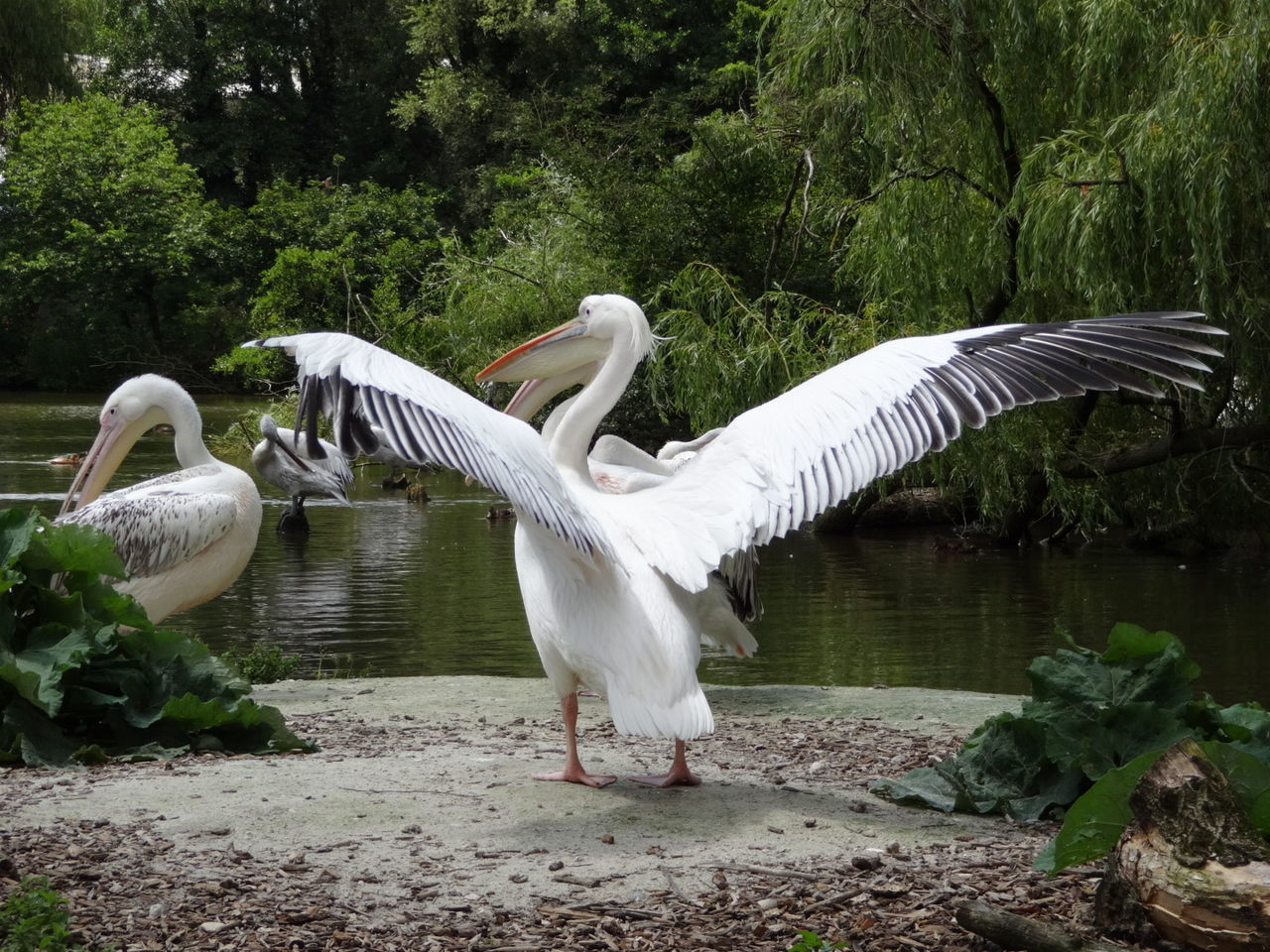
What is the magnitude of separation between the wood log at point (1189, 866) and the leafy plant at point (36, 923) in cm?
205

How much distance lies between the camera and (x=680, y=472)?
4566mm

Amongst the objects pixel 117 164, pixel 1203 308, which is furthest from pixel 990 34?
pixel 117 164

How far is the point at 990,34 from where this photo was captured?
1121 centimetres

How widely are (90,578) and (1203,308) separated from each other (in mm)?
7358

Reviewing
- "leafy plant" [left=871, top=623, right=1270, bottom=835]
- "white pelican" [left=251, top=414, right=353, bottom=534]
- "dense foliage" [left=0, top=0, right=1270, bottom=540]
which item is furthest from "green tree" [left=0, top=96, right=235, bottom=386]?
"leafy plant" [left=871, top=623, right=1270, bottom=835]

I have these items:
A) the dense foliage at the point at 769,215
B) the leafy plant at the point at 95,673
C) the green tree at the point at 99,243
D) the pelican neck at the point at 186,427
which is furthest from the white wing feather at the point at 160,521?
the green tree at the point at 99,243

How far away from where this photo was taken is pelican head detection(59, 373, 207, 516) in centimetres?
720

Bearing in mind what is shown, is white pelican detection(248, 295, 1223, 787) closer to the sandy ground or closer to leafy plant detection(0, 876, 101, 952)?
the sandy ground

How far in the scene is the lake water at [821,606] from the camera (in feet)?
30.0

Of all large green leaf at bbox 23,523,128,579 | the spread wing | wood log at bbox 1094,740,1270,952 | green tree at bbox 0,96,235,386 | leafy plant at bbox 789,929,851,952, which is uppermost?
green tree at bbox 0,96,235,386

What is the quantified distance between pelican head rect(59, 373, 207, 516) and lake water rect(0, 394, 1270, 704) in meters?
1.84

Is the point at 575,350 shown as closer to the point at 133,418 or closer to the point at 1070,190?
the point at 133,418

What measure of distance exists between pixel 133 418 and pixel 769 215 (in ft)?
38.8

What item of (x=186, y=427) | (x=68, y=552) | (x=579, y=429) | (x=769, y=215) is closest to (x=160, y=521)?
(x=186, y=427)
